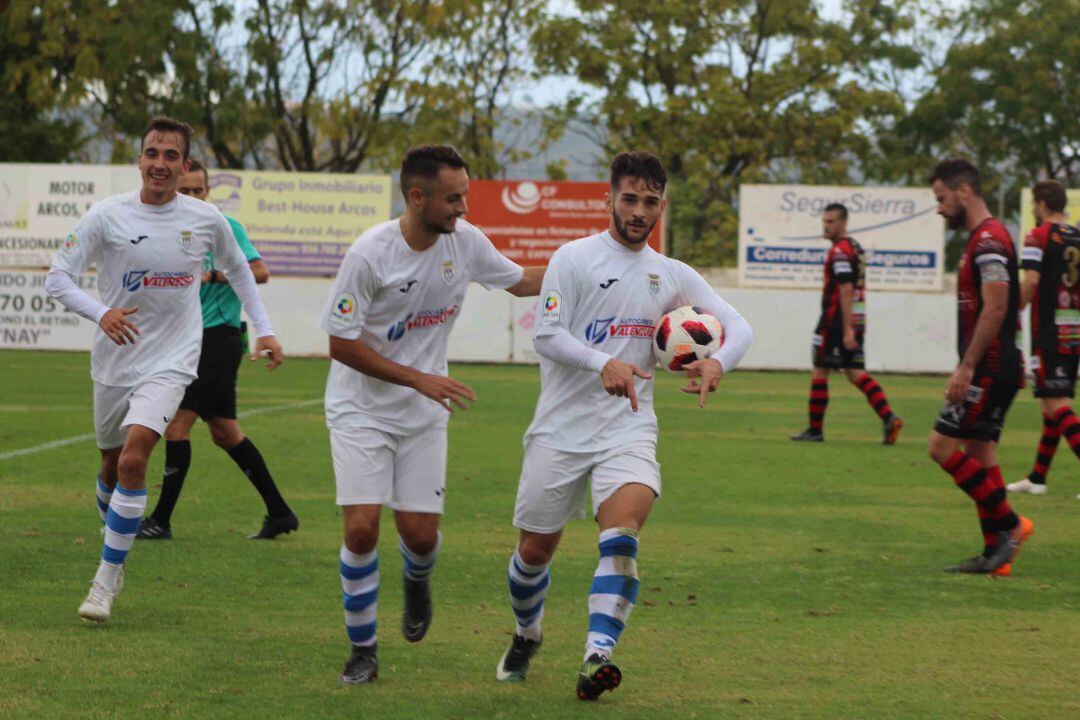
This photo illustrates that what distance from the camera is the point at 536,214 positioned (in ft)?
99.6

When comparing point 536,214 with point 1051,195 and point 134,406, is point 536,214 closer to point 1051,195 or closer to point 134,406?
point 1051,195

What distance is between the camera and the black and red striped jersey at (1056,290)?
36.8ft

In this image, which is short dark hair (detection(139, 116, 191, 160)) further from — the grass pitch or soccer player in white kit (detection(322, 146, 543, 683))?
the grass pitch

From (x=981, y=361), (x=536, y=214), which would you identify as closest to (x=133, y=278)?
(x=981, y=361)

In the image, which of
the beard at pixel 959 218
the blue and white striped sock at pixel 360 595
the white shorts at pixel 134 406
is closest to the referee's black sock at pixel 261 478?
the white shorts at pixel 134 406

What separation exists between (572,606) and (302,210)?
23.9 meters

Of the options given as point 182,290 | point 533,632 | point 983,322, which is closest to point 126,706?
point 533,632

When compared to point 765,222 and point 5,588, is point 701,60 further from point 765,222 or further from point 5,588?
point 5,588

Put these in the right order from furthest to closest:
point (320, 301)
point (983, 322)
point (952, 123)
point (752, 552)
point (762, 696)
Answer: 1. point (952, 123)
2. point (320, 301)
3. point (752, 552)
4. point (983, 322)
5. point (762, 696)

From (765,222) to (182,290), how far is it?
73.9ft

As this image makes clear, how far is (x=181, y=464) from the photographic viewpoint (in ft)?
30.8

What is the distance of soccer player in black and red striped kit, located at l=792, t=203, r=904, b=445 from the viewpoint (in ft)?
50.8

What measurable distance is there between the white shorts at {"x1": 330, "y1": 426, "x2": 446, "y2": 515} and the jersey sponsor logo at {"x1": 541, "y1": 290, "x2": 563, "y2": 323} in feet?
2.29

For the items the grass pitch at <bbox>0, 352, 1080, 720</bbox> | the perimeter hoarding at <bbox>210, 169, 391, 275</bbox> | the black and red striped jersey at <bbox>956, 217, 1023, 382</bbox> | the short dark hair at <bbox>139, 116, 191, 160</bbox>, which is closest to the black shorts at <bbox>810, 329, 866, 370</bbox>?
the grass pitch at <bbox>0, 352, 1080, 720</bbox>
